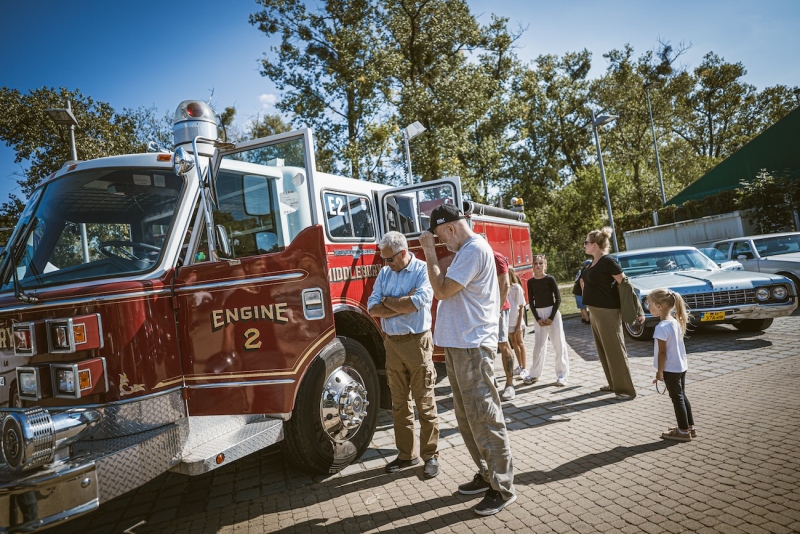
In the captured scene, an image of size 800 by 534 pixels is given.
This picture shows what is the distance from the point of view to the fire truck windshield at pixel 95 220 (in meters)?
3.84

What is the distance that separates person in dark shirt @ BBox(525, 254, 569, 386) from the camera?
21.5ft

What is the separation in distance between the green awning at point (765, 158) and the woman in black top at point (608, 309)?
2069cm

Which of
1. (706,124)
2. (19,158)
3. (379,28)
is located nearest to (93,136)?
(19,158)

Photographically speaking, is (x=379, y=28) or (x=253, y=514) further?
(x=379, y=28)

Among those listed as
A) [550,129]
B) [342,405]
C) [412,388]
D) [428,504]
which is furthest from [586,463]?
[550,129]

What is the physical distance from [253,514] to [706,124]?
51178 millimetres

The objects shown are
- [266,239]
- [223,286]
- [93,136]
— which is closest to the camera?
[223,286]

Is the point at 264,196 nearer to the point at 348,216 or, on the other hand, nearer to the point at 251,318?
the point at 251,318

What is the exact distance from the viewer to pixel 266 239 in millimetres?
3918

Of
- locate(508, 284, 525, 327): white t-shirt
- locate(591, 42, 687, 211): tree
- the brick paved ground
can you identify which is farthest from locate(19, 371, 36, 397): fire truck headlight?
locate(591, 42, 687, 211): tree

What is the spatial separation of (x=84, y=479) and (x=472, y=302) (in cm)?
262

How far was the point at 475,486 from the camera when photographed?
369 centimetres

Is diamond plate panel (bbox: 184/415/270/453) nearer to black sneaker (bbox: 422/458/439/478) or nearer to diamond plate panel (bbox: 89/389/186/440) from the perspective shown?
diamond plate panel (bbox: 89/389/186/440)

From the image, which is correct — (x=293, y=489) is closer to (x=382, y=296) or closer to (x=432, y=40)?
(x=382, y=296)
